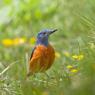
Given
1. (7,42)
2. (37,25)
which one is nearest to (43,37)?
(7,42)

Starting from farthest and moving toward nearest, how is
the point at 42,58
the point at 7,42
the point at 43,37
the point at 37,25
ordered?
1. the point at 37,25
2. the point at 7,42
3. the point at 43,37
4. the point at 42,58

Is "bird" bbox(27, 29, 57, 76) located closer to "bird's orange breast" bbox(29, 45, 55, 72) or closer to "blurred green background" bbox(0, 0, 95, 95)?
"bird's orange breast" bbox(29, 45, 55, 72)

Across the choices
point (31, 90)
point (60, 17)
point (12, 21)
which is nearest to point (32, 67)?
point (31, 90)

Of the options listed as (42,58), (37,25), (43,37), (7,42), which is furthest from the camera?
(37,25)

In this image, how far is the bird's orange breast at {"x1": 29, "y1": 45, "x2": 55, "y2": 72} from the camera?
420cm

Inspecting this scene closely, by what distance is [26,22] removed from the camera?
9.19 meters

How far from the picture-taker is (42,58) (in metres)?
4.38

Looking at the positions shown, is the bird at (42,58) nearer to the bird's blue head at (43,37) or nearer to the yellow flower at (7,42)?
the bird's blue head at (43,37)

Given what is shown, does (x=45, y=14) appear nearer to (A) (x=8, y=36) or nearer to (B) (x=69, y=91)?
(A) (x=8, y=36)

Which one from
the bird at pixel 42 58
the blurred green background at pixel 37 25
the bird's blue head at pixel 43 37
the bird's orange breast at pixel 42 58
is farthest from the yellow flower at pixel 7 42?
the bird's orange breast at pixel 42 58

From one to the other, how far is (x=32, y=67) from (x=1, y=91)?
109cm

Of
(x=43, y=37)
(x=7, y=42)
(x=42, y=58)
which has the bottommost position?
(x=42, y=58)

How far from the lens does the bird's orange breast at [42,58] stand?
13.8ft

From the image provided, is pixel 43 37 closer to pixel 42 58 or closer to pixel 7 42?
pixel 42 58
